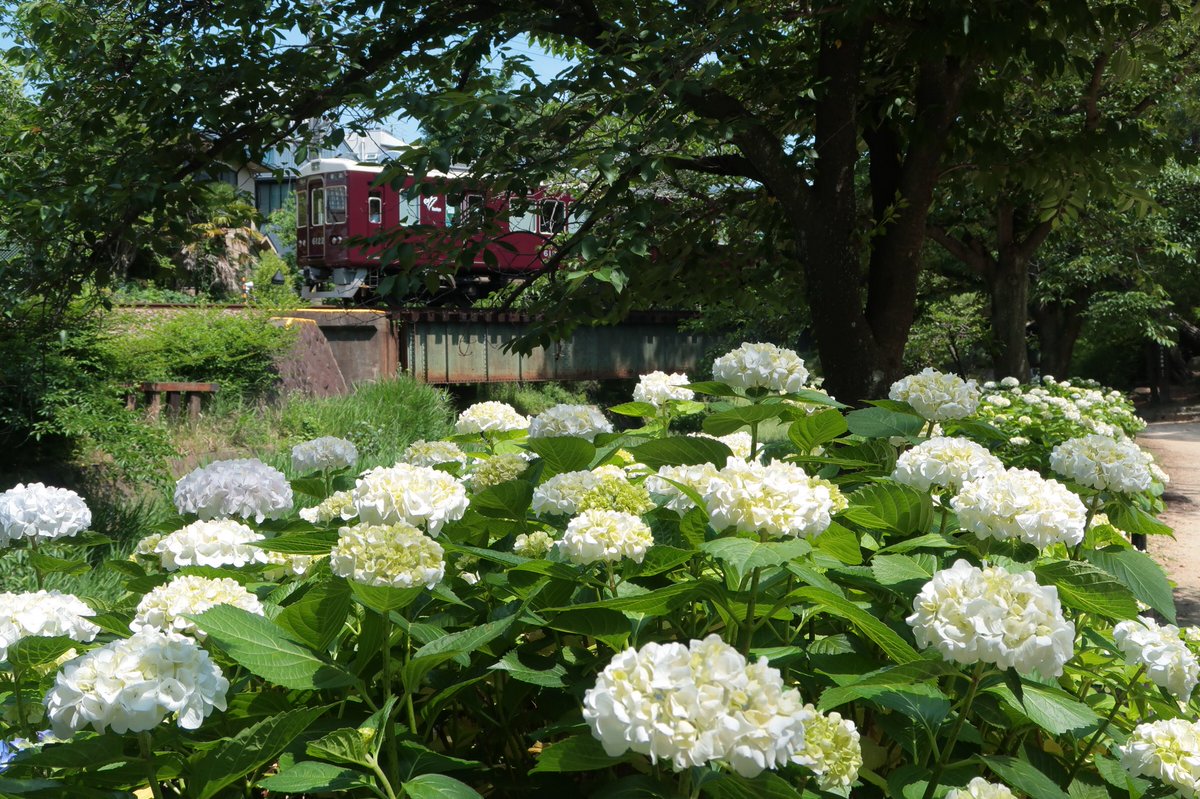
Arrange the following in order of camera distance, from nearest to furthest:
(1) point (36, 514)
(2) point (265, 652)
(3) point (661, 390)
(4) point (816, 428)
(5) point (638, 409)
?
(2) point (265, 652) → (1) point (36, 514) → (4) point (816, 428) → (5) point (638, 409) → (3) point (661, 390)

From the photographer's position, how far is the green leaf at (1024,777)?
4.65 ft

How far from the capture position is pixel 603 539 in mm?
1626

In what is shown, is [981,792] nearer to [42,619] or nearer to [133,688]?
[133,688]

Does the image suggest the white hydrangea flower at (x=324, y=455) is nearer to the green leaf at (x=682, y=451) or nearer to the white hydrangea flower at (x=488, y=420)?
the white hydrangea flower at (x=488, y=420)

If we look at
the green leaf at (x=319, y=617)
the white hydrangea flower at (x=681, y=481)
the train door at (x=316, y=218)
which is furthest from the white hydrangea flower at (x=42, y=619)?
the train door at (x=316, y=218)

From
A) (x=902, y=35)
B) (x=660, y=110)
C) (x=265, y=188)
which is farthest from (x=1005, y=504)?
(x=265, y=188)

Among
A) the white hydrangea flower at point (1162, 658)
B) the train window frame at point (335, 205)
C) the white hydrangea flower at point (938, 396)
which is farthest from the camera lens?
the train window frame at point (335, 205)

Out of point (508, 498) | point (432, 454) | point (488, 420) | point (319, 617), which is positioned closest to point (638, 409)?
point (488, 420)

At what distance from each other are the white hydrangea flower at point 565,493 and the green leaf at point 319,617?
0.50 m

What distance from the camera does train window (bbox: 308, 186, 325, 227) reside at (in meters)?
23.4

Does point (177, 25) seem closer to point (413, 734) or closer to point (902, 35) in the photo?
point (902, 35)

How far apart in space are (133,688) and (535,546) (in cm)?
74

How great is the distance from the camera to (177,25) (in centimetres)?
665

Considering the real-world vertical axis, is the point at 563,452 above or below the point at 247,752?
above
